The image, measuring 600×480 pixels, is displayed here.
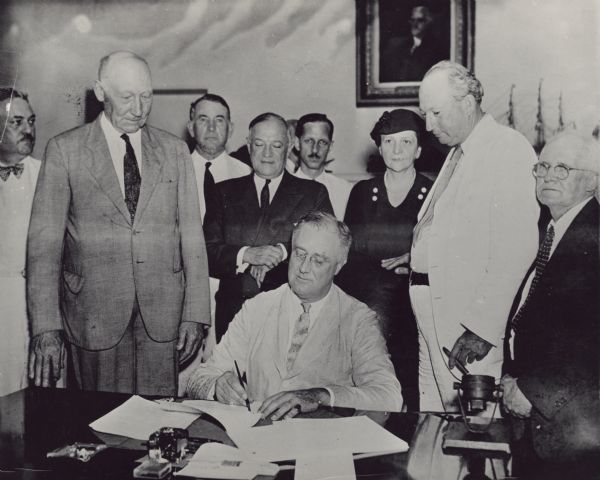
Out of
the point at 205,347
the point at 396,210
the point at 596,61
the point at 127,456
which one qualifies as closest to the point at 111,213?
the point at 205,347

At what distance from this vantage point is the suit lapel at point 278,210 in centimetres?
291

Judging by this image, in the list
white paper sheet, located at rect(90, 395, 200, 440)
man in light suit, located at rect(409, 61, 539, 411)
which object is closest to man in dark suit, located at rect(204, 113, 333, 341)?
man in light suit, located at rect(409, 61, 539, 411)

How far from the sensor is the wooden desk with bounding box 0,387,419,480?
4.77 ft

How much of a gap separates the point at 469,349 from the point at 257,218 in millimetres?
1094

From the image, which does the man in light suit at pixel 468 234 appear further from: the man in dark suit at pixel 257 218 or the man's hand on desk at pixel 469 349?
the man in dark suit at pixel 257 218

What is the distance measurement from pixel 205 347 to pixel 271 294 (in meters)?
0.61

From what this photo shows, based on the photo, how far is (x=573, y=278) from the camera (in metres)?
2.34

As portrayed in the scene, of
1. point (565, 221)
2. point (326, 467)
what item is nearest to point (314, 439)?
point (326, 467)

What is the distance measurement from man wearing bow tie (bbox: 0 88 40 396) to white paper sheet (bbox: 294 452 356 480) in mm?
1912

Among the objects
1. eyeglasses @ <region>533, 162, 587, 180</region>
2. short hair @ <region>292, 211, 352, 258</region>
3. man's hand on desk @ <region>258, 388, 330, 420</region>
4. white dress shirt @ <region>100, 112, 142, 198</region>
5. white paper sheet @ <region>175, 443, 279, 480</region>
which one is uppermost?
white dress shirt @ <region>100, 112, 142, 198</region>

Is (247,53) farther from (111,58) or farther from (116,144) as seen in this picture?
(116,144)

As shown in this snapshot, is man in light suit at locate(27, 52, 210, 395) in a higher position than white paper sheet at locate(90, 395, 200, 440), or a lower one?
higher

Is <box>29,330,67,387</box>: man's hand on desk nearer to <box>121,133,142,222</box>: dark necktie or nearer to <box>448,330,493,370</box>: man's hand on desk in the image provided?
<box>121,133,142,222</box>: dark necktie

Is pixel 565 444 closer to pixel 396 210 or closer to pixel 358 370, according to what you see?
pixel 358 370
